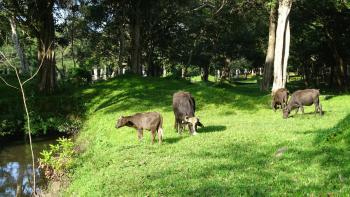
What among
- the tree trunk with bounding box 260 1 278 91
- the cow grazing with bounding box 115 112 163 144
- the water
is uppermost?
the tree trunk with bounding box 260 1 278 91

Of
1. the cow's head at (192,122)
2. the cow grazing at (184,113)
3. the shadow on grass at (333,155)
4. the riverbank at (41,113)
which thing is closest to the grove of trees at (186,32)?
the riverbank at (41,113)

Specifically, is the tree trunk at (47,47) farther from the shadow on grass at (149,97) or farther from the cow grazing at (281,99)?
the cow grazing at (281,99)

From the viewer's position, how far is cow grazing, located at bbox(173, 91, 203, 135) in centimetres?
2138

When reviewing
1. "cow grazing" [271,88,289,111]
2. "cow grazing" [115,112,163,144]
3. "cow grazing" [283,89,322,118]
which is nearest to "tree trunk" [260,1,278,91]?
"cow grazing" [271,88,289,111]

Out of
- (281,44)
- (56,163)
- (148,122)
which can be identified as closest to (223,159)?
(148,122)

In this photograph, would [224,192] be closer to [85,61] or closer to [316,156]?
[316,156]

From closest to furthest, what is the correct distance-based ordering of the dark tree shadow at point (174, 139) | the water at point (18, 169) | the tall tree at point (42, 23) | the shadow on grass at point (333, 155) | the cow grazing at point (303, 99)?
1. the shadow on grass at point (333, 155)
2. the water at point (18, 169)
3. the dark tree shadow at point (174, 139)
4. the cow grazing at point (303, 99)
5. the tall tree at point (42, 23)

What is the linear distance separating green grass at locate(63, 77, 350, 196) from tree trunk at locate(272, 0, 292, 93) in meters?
6.48

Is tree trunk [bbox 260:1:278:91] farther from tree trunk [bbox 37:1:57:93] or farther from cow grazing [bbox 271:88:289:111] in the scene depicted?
tree trunk [bbox 37:1:57:93]

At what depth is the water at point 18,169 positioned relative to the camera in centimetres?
1933

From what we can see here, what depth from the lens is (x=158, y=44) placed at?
75312mm

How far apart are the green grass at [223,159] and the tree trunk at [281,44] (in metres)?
6.48

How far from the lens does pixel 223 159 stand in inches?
616

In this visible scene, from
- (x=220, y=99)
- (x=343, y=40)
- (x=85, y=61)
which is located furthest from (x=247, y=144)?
(x=85, y=61)
